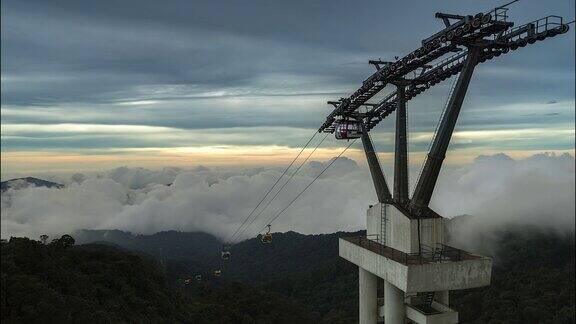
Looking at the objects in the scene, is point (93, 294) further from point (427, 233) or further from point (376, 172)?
point (427, 233)

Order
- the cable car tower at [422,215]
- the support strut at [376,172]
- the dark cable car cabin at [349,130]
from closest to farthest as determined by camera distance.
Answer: the cable car tower at [422,215], the support strut at [376,172], the dark cable car cabin at [349,130]

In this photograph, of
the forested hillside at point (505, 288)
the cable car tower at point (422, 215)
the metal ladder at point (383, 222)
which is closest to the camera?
the cable car tower at point (422, 215)

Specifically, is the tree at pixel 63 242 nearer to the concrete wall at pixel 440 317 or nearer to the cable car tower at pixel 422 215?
the cable car tower at pixel 422 215

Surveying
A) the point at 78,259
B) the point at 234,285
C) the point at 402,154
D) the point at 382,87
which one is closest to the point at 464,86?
the point at 402,154

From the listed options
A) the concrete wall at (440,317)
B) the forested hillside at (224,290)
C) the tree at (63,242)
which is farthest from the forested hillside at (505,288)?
the concrete wall at (440,317)

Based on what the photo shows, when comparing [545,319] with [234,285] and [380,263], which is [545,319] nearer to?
[234,285]
